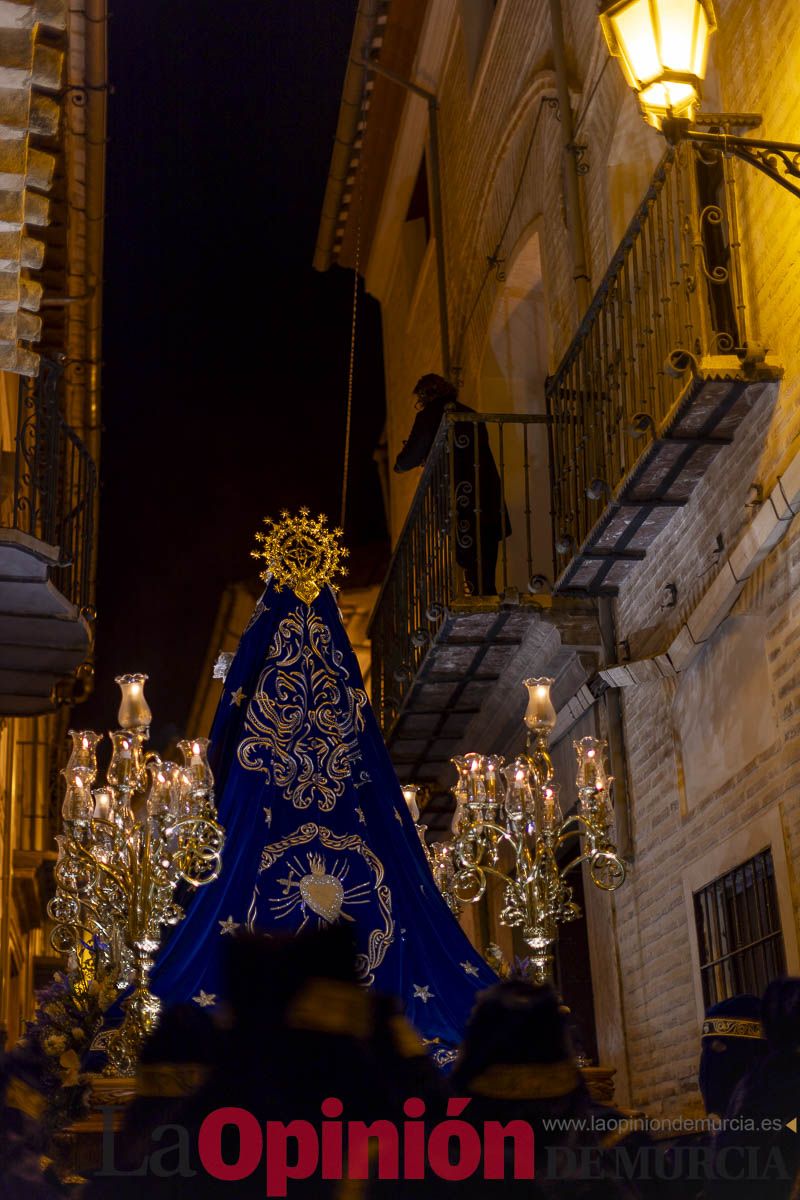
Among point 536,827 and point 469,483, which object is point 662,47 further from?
point 469,483

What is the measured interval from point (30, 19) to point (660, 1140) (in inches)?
147

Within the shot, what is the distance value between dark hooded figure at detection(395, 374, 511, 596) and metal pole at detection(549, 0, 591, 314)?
121 cm

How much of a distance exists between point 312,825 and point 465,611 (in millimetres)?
2996

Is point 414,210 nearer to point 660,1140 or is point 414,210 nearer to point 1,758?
point 1,758

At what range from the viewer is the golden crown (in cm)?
804

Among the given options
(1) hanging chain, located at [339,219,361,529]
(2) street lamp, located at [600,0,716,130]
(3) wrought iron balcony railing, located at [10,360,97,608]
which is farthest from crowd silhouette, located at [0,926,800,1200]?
(1) hanging chain, located at [339,219,361,529]

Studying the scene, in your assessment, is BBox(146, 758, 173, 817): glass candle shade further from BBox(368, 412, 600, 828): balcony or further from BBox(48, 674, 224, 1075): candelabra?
BBox(368, 412, 600, 828): balcony

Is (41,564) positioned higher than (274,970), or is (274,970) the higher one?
(41,564)

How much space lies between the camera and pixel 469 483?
10711mm

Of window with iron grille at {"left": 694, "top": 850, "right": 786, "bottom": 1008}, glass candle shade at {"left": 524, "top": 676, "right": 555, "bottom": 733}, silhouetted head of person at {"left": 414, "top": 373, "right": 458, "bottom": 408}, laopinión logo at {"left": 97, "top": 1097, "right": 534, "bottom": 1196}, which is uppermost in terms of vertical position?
silhouetted head of person at {"left": 414, "top": 373, "right": 458, "bottom": 408}

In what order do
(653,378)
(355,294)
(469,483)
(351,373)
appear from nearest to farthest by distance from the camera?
(653,378) → (469,483) → (355,294) → (351,373)

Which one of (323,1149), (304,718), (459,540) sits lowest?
(323,1149)

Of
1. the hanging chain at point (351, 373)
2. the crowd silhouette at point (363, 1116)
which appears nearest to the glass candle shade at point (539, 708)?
the crowd silhouette at point (363, 1116)

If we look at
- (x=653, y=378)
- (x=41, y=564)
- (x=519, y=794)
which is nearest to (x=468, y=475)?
(x=653, y=378)
